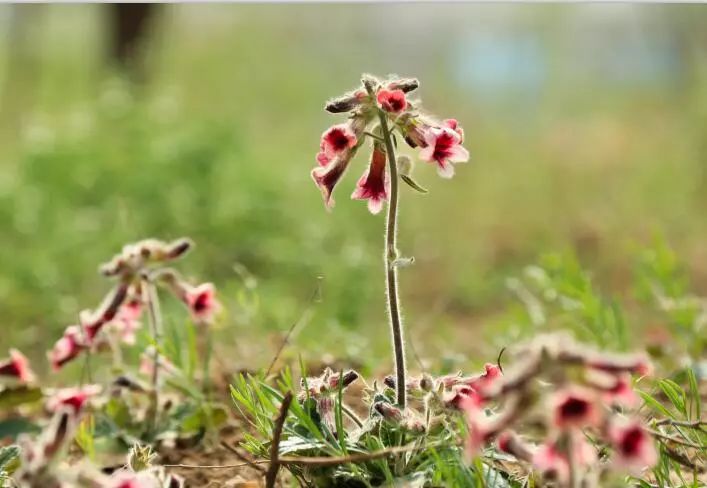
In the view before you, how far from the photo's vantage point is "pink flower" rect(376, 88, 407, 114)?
1.47 meters

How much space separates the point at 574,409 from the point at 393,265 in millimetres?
493

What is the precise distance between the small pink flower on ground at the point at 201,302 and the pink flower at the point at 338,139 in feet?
2.20

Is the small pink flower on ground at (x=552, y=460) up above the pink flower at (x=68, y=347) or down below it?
above

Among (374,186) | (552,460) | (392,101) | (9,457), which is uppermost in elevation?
(392,101)

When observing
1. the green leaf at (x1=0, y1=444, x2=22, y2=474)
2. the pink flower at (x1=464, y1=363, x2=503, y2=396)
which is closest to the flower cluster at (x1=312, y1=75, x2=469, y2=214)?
the pink flower at (x1=464, y1=363, x2=503, y2=396)

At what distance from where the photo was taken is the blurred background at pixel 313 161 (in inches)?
160

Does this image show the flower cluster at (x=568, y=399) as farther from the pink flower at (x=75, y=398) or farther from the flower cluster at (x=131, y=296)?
the flower cluster at (x=131, y=296)

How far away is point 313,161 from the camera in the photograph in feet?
21.1

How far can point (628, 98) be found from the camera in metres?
7.96

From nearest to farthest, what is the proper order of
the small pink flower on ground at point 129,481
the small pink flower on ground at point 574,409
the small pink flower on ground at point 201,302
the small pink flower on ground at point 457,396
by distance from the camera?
the small pink flower on ground at point 574,409
the small pink flower on ground at point 129,481
the small pink flower on ground at point 457,396
the small pink flower on ground at point 201,302

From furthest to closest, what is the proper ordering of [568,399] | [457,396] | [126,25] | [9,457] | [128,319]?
1. [126,25]
2. [128,319]
3. [9,457]
4. [457,396]
5. [568,399]

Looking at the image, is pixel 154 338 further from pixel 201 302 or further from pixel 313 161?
pixel 313 161

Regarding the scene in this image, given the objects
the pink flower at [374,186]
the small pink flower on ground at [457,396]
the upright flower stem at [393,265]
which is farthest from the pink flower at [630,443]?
the pink flower at [374,186]

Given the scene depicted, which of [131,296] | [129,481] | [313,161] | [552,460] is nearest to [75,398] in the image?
[129,481]
